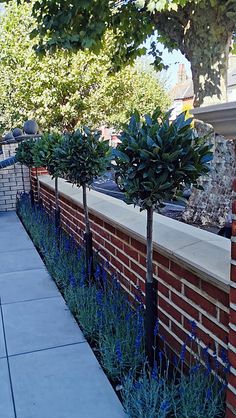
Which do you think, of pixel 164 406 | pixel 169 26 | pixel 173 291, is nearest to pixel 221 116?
pixel 173 291

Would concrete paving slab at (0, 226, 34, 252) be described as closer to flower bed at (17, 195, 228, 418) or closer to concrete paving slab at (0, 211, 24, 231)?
concrete paving slab at (0, 211, 24, 231)

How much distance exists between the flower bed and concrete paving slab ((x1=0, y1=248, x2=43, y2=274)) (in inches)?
23.0

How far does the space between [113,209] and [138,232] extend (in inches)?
34.4

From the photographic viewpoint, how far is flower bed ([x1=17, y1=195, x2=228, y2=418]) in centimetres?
171

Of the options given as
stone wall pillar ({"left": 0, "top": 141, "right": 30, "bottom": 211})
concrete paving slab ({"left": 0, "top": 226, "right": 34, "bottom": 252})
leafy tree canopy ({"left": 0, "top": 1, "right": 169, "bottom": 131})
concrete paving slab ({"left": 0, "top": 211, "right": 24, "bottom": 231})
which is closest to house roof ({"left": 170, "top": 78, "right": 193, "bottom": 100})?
leafy tree canopy ({"left": 0, "top": 1, "right": 169, "bottom": 131})

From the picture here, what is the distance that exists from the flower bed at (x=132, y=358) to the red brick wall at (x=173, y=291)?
2.7 inches

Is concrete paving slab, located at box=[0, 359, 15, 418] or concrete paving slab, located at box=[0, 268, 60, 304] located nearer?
concrete paving slab, located at box=[0, 359, 15, 418]

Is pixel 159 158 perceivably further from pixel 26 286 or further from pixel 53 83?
pixel 53 83

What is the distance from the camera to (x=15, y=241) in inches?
213

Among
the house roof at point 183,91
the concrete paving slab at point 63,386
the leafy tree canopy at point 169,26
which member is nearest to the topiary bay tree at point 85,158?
the concrete paving slab at point 63,386

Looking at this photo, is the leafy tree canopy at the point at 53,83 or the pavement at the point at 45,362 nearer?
the pavement at the point at 45,362

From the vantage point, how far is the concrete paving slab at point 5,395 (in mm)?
1934

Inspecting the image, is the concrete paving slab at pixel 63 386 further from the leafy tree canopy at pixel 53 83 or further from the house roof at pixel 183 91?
the house roof at pixel 183 91

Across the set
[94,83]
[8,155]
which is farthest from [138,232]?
[94,83]
